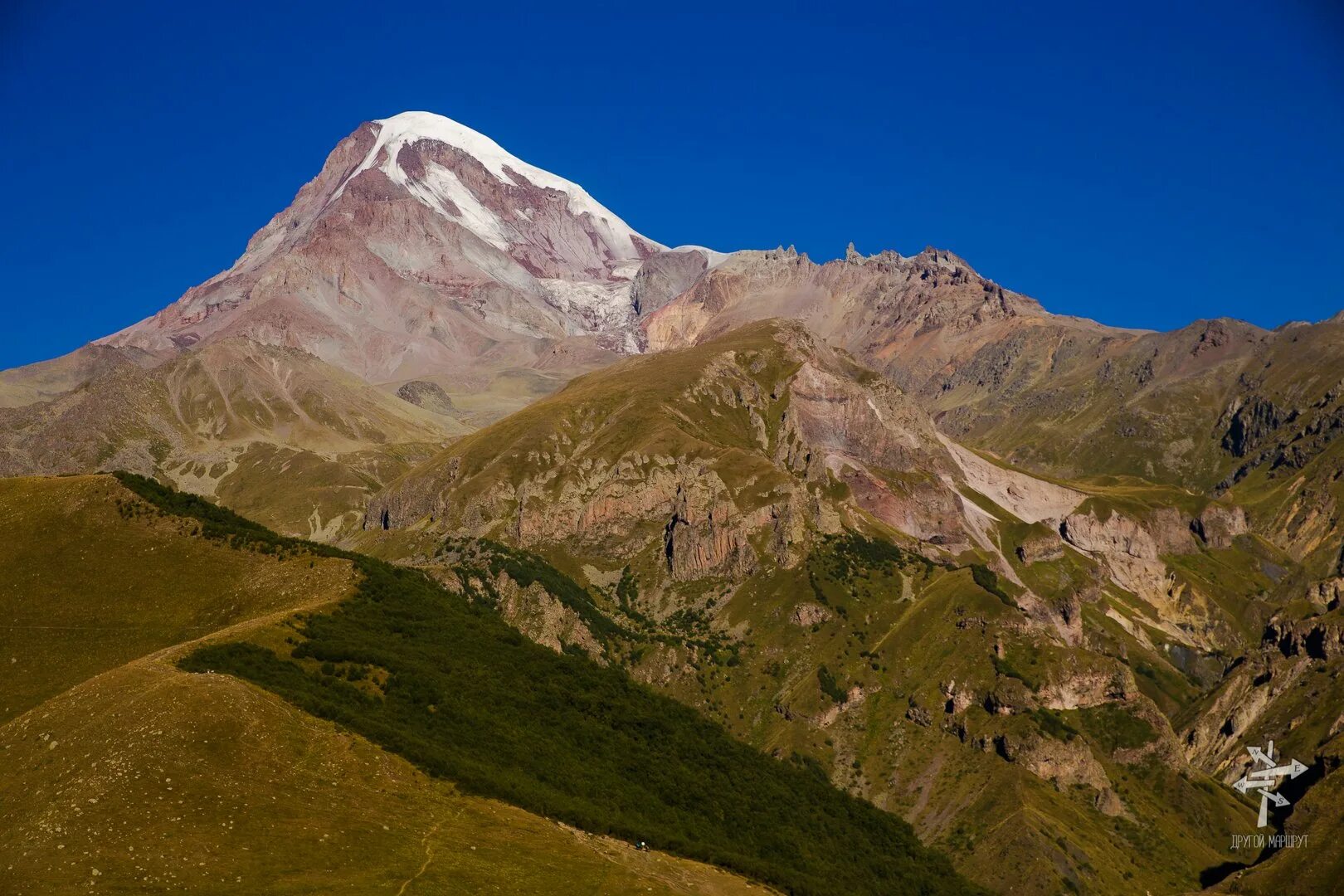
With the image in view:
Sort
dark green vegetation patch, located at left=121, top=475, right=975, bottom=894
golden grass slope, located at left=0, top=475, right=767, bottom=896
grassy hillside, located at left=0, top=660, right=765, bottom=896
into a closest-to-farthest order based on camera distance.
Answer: grassy hillside, located at left=0, top=660, right=765, bottom=896
golden grass slope, located at left=0, top=475, right=767, bottom=896
dark green vegetation patch, located at left=121, top=475, right=975, bottom=894

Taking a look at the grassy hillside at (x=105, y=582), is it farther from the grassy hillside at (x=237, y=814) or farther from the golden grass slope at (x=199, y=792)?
the grassy hillside at (x=237, y=814)

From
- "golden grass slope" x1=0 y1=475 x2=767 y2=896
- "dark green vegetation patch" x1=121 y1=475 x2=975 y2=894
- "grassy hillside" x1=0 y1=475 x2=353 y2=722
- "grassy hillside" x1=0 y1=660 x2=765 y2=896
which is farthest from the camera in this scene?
"grassy hillside" x1=0 y1=475 x2=353 y2=722

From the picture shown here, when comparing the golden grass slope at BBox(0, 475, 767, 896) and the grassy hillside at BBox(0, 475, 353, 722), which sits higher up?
the grassy hillside at BBox(0, 475, 353, 722)

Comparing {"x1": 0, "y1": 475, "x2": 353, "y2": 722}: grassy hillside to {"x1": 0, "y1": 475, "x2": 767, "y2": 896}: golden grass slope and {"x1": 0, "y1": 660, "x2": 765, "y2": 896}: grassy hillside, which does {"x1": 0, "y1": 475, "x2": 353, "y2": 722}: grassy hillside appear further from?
{"x1": 0, "y1": 660, "x2": 765, "y2": 896}: grassy hillside

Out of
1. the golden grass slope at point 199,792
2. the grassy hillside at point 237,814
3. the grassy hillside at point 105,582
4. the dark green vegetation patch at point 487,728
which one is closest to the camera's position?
the grassy hillside at point 237,814

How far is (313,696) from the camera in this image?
144 meters

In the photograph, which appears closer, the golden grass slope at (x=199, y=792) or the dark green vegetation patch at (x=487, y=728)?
the golden grass slope at (x=199, y=792)

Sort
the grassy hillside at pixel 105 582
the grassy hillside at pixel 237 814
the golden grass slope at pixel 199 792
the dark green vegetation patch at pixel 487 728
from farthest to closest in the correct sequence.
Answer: the grassy hillside at pixel 105 582 → the dark green vegetation patch at pixel 487 728 → the golden grass slope at pixel 199 792 → the grassy hillside at pixel 237 814

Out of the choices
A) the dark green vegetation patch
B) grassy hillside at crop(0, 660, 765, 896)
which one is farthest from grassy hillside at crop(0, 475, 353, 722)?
grassy hillside at crop(0, 660, 765, 896)

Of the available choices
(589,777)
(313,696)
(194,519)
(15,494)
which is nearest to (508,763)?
(589,777)

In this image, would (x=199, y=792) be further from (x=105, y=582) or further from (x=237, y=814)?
(x=105, y=582)

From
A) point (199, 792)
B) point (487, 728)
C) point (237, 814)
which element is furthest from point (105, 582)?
point (237, 814)

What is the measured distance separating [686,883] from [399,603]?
7654 centimetres

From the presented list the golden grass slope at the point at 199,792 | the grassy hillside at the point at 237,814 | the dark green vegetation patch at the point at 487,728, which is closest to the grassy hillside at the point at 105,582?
the golden grass slope at the point at 199,792
